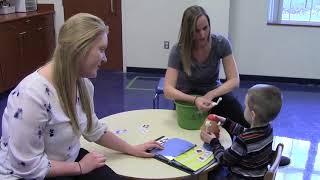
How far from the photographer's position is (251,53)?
4410 millimetres

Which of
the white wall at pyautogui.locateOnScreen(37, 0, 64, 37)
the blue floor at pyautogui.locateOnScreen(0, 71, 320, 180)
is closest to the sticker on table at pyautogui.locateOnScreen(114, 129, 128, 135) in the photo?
the blue floor at pyautogui.locateOnScreen(0, 71, 320, 180)

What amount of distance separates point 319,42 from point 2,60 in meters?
3.49

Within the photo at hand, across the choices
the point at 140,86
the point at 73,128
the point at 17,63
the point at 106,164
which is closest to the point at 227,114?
the point at 106,164

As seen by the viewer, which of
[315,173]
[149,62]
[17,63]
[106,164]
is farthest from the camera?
[149,62]

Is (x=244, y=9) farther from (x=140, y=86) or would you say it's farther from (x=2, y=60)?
(x=2, y=60)

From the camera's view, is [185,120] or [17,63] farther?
[17,63]

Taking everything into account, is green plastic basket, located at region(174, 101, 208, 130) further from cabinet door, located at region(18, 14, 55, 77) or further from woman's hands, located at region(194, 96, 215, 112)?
cabinet door, located at region(18, 14, 55, 77)

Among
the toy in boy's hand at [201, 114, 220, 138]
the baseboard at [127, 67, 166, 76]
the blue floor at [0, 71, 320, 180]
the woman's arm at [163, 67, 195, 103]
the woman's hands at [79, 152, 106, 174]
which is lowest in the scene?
the blue floor at [0, 71, 320, 180]

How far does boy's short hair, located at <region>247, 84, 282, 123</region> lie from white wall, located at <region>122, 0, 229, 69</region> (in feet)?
9.91

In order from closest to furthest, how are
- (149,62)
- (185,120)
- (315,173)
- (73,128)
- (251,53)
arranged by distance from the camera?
1. (73,128)
2. (185,120)
3. (315,173)
4. (251,53)
5. (149,62)

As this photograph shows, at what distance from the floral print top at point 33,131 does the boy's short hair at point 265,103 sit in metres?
0.73

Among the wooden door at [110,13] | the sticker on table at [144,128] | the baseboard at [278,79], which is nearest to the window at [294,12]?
the baseboard at [278,79]

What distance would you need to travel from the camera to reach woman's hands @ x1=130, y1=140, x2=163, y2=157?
4.99 feet

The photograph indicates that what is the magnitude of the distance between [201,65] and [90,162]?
1.05m
